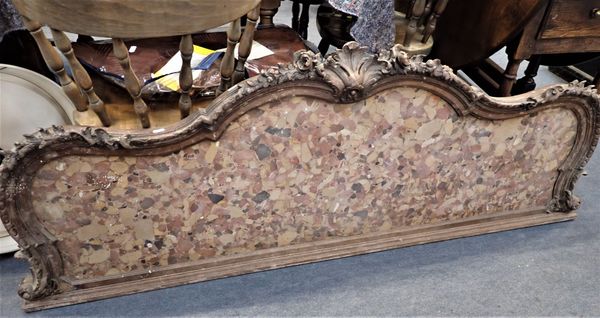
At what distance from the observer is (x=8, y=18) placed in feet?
4.33

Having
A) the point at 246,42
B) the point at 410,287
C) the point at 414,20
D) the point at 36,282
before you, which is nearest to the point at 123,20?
the point at 246,42

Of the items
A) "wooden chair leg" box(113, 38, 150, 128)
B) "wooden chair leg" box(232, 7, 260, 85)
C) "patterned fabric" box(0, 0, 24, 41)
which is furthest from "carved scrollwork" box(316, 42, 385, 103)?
"patterned fabric" box(0, 0, 24, 41)

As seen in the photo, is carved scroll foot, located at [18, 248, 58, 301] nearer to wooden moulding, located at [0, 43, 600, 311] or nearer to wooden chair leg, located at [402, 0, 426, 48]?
wooden moulding, located at [0, 43, 600, 311]

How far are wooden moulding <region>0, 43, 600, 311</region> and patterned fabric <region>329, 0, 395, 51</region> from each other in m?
0.24

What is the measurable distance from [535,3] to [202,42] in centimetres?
89

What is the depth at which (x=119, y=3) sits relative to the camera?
743mm

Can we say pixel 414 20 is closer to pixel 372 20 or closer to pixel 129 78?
pixel 372 20

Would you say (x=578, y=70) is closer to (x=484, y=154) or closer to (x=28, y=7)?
(x=484, y=154)

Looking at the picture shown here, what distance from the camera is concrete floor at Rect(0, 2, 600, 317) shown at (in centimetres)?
118

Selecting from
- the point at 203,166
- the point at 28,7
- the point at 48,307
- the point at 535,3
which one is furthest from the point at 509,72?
the point at 48,307

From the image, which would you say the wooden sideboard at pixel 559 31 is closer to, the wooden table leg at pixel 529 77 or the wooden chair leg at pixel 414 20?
the wooden chair leg at pixel 414 20

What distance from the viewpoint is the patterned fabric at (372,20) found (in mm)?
1232

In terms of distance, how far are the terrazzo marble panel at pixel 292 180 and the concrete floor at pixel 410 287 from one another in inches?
3.6

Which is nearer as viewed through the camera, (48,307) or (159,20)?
(159,20)
